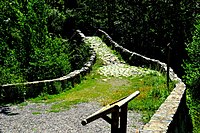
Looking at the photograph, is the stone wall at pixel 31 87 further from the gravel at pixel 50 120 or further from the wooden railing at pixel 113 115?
the wooden railing at pixel 113 115

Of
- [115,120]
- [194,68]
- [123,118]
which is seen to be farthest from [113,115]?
[194,68]

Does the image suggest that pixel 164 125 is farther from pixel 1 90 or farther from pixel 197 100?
pixel 197 100

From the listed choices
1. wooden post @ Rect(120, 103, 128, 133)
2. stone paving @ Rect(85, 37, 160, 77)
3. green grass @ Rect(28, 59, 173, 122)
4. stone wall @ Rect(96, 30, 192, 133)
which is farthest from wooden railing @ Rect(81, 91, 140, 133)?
stone paving @ Rect(85, 37, 160, 77)

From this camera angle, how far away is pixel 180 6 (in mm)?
34281

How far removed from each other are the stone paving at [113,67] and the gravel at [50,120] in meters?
5.80

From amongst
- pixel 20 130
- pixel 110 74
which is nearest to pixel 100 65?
pixel 110 74

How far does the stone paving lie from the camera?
61.4 ft

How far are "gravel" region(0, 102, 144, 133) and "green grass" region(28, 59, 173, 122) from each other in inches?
16.3

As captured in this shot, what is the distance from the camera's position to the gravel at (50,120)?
1041cm

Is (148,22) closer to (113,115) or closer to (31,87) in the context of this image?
(31,87)

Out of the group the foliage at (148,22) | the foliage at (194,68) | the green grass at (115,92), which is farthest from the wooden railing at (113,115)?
the foliage at (148,22)

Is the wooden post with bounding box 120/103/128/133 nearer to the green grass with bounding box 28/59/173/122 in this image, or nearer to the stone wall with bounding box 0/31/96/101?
the green grass with bounding box 28/59/173/122

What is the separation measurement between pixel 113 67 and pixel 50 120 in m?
9.46

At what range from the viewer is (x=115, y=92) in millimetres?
14875
